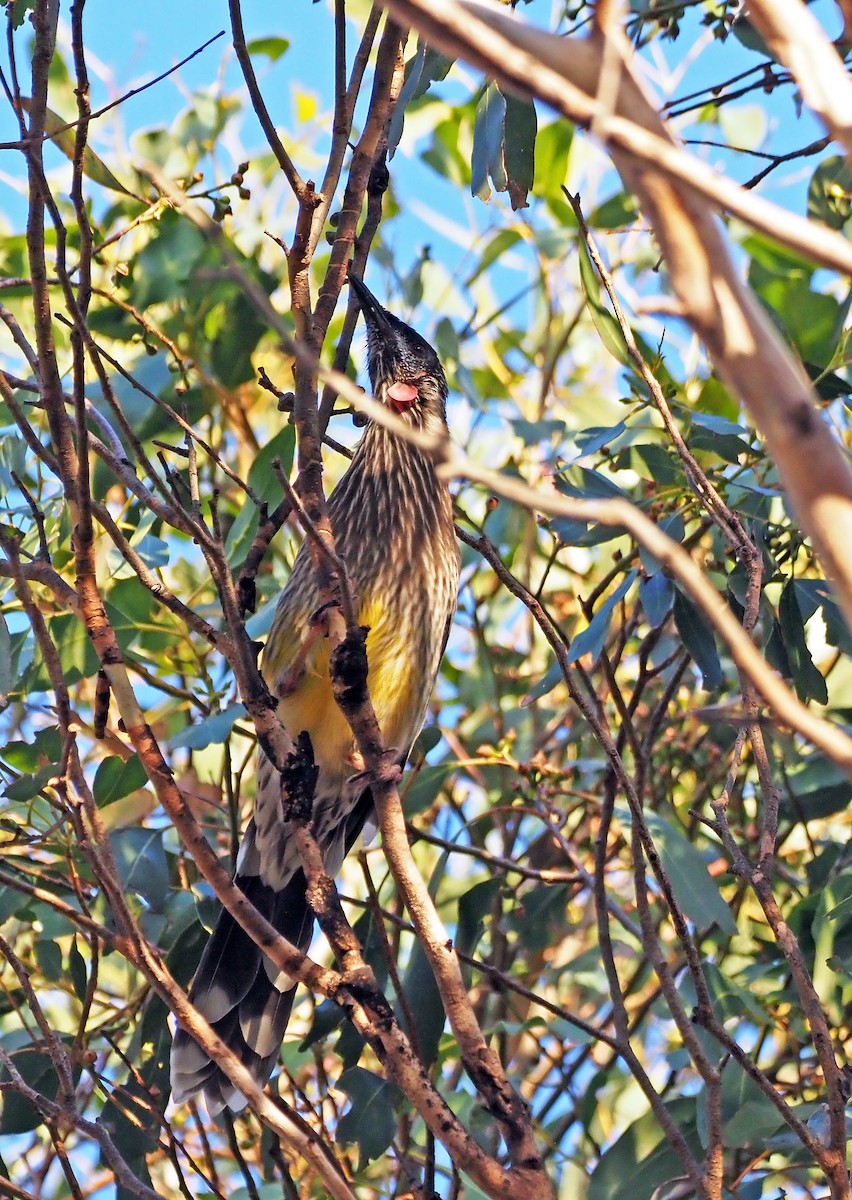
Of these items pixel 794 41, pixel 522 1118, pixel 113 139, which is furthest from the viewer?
pixel 113 139

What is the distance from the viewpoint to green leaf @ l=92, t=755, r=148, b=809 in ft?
7.75

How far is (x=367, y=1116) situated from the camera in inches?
90.7

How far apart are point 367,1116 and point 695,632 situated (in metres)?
0.97

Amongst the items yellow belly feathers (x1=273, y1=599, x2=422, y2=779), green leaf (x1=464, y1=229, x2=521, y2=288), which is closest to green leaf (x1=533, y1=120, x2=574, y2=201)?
green leaf (x1=464, y1=229, x2=521, y2=288)

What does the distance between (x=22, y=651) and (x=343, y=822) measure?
796mm

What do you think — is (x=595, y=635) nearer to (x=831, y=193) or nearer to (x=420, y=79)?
(x=420, y=79)

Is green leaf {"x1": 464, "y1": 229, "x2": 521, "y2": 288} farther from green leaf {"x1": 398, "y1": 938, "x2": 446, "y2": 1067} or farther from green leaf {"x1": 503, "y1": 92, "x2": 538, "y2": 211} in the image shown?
green leaf {"x1": 398, "y1": 938, "x2": 446, "y2": 1067}

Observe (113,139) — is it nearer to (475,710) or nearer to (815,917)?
(475,710)

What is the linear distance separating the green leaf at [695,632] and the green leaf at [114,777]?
3.08ft

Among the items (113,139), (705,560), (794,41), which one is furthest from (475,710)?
(794,41)

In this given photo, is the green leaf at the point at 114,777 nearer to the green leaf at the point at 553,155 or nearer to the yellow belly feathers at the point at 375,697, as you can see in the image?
the yellow belly feathers at the point at 375,697

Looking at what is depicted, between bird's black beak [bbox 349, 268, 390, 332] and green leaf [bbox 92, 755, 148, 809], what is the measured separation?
94 cm

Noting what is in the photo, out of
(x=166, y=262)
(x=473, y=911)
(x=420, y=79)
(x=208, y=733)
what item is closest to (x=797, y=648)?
(x=473, y=911)

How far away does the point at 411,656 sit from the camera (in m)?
2.76
